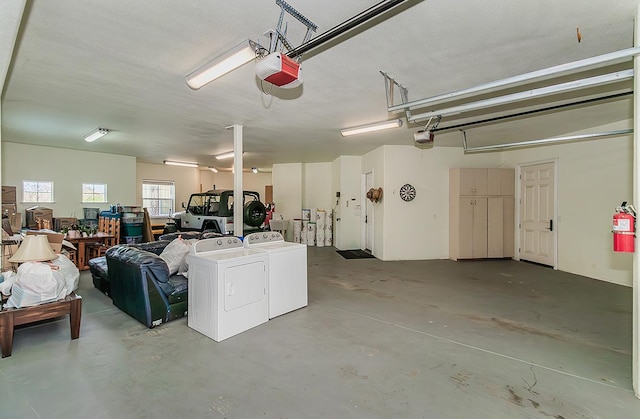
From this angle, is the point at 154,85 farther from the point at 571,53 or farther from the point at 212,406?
the point at 571,53

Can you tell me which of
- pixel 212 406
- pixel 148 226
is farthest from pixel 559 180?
pixel 148 226

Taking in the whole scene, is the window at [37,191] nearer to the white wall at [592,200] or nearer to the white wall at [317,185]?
the white wall at [317,185]

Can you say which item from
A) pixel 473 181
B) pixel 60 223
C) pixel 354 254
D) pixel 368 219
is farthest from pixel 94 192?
pixel 473 181

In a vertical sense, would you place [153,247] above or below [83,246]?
above

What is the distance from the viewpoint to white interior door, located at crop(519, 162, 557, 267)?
20.7 feet

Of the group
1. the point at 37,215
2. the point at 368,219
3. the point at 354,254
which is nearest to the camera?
the point at 37,215

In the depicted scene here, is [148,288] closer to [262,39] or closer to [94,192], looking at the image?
[262,39]

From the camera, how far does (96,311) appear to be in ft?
12.4

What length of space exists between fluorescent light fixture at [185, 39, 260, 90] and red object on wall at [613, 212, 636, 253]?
3201 mm

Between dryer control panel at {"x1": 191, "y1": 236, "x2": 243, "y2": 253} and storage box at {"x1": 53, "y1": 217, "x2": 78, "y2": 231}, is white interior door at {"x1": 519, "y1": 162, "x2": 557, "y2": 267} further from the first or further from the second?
storage box at {"x1": 53, "y1": 217, "x2": 78, "y2": 231}

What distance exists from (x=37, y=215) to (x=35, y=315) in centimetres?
576

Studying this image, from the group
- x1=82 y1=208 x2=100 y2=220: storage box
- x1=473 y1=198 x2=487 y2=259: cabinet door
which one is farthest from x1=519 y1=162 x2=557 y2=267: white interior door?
x1=82 y1=208 x2=100 y2=220: storage box

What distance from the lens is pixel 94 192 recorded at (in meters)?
8.42

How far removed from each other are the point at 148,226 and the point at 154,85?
17.3 feet
